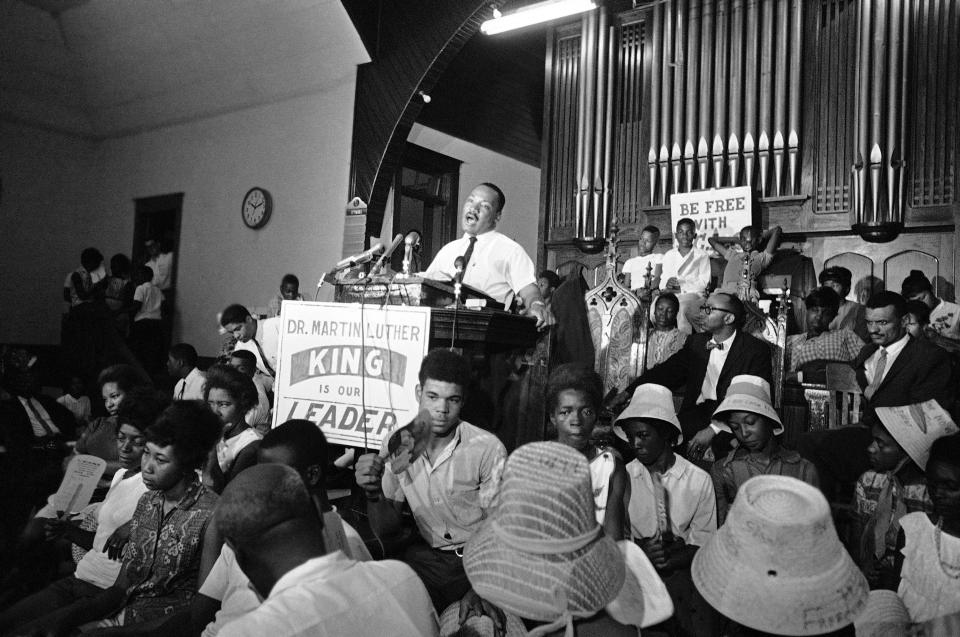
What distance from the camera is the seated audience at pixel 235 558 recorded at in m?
1.85

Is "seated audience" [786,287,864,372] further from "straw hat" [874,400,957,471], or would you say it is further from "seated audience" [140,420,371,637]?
"seated audience" [140,420,371,637]

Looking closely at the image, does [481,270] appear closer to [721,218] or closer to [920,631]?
[920,631]

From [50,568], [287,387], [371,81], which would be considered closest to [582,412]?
[287,387]

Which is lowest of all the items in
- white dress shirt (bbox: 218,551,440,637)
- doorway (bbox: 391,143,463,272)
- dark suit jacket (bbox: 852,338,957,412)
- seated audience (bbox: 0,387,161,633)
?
Answer: seated audience (bbox: 0,387,161,633)

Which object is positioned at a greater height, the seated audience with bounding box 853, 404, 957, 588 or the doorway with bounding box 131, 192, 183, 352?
the doorway with bounding box 131, 192, 183, 352

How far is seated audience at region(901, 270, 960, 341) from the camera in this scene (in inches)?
222

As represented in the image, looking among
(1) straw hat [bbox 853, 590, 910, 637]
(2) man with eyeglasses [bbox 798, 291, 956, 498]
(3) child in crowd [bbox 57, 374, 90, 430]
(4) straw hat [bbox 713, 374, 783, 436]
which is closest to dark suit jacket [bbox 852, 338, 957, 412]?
(2) man with eyeglasses [bbox 798, 291, 956, 498]

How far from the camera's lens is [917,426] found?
2.99 m

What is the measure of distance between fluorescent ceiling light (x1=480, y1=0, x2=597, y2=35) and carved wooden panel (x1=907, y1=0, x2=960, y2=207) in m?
3.04

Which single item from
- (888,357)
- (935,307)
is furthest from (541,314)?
(935,307)

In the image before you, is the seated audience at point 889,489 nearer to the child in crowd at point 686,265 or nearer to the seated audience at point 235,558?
the seated audience at point 235,558

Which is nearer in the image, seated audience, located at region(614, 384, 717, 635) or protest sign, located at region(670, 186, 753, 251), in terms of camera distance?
seated audience, located at region(614, 384, 717, 635)

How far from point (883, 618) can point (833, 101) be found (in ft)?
22.1

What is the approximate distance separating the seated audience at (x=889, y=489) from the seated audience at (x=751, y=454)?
213mm
